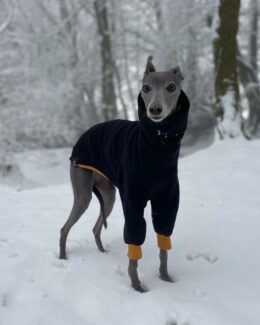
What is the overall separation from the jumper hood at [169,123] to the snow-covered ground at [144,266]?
A: 4.05 ft

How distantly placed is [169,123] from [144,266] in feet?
4.72

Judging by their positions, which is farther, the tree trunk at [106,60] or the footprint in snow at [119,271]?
the tree trunk at [106,60]

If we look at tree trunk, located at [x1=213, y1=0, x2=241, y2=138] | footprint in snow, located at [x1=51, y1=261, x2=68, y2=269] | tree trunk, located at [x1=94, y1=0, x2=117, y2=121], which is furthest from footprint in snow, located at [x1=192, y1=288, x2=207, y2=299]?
tree trunk, located at [x1=94, y1=0, x2=117, y2=121]

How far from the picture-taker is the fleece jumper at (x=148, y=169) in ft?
11.3

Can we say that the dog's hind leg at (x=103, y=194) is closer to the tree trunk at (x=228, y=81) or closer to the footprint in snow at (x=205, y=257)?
the footprint in snow at (x=205, y=257)

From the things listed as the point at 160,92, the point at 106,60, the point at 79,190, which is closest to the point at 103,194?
the point at 79,190

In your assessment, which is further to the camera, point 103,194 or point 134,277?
point 103,194

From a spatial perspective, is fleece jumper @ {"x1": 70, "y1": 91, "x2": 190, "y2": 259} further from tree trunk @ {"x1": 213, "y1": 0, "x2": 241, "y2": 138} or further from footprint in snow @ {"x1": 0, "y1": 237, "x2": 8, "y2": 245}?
tree trunk @ {"x1": 213, "y1": 0, "x2": 241, "y2": 138}

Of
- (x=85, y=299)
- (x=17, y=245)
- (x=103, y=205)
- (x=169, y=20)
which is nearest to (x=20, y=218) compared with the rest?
(x=17, y=245)

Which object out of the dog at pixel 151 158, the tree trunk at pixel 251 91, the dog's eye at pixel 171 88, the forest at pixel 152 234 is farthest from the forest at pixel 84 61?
the dog's eye at pixel 171 88

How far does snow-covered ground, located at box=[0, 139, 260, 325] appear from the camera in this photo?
10.3 feet

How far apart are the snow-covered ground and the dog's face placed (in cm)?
139

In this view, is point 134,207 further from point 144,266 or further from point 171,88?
point 171,88

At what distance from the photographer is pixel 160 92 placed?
3.40 metres
